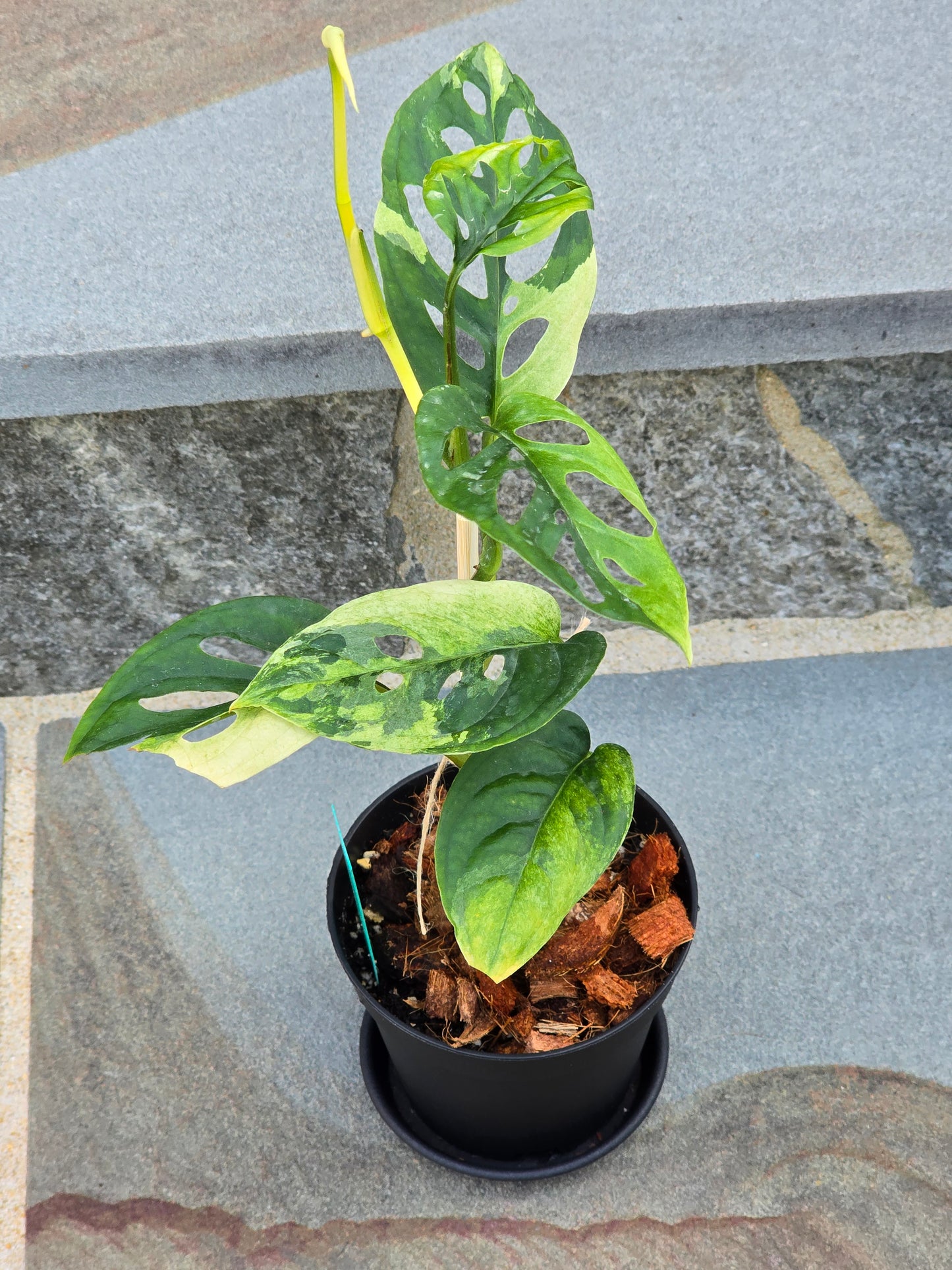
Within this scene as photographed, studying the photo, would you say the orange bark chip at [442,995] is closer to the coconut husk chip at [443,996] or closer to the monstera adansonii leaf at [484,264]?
the coconut husk chip at [443,996]

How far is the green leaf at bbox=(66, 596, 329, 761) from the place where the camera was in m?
0.57

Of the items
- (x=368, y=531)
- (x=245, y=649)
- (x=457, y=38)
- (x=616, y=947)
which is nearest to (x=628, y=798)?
(x=616, y=947)

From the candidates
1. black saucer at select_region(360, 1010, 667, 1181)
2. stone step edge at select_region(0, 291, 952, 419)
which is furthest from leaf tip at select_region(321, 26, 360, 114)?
black saucer at select_region(360, 1010, 667, 1181)

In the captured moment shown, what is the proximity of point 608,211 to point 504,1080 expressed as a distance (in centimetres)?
81

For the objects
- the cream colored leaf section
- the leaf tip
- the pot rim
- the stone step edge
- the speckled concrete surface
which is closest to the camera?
the leaf tip

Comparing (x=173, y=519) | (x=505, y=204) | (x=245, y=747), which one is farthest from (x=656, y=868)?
(x=173, y=519)

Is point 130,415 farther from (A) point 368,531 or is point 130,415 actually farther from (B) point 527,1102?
(B) point 527,1102

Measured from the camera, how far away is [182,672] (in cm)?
59

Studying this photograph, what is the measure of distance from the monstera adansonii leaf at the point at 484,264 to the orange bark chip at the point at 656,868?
0.35 meters

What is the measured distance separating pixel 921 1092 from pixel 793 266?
74 centimetres

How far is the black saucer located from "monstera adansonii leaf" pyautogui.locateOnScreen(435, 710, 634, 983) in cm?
34

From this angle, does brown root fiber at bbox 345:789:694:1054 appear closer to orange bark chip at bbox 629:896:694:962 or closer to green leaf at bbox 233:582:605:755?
orange bark chip at bbox 629:896:694:962

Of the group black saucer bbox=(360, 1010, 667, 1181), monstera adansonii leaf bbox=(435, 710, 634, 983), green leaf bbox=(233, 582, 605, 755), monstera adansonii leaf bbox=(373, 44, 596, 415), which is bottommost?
black saucer bbox=(360, 1010, 667, 1181)

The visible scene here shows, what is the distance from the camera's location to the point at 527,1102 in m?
0.73
